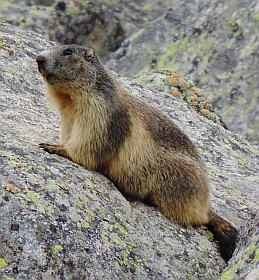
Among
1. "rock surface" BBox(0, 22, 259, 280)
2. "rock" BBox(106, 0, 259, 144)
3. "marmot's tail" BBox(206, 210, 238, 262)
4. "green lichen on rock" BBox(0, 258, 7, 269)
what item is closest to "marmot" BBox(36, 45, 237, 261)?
"marmot's tail" BBox(206, 210, 238, 262)

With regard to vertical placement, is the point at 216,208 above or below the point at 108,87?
below

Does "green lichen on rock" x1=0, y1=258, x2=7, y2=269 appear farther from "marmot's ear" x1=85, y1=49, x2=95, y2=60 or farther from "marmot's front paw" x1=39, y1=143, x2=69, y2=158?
"marmot's ear" x1=85, y1=49, x2=95, y2=60

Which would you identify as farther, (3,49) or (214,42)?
(214,42)

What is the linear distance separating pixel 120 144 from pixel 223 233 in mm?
1692

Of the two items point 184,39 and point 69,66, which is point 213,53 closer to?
point 184,39

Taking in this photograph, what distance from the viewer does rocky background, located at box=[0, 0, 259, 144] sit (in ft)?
48.9

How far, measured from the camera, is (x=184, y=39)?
52.9 feet

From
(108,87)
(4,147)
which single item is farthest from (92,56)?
(4,147)

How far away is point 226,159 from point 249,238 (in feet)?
12.6

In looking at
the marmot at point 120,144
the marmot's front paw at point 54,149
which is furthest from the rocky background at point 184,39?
the marmot's front paw at point 54,149

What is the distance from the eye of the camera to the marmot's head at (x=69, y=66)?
7.55m

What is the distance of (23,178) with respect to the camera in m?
6.00

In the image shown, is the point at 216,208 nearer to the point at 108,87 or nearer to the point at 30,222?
the point at 108,87

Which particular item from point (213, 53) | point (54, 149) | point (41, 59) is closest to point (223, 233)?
point (54, 149)
